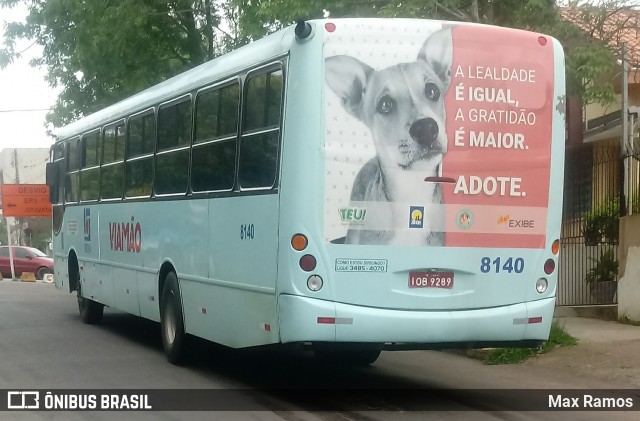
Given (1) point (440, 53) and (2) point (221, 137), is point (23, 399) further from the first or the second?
(1) point (440, 53)

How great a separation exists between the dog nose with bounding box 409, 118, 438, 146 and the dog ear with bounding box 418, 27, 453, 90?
0.38 metres

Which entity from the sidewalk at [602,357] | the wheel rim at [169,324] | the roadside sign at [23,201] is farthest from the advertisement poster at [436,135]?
the roadside sign at [23,201]

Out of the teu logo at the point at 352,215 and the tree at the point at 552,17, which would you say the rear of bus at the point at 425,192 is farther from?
the tree at the point at 552,17

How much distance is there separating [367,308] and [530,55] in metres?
2.76

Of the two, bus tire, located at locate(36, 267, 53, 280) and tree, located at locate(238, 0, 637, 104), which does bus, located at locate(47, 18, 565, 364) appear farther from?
bus tire, located at locate(36, 267, 53, 280)

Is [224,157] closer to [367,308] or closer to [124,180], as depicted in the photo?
[367,308]

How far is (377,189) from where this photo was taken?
9.09 m

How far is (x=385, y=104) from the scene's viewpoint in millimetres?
9172

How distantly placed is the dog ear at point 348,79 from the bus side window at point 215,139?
5.44 ft

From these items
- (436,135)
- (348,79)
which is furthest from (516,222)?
(348,79)

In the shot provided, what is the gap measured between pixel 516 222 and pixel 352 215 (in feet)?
5.21

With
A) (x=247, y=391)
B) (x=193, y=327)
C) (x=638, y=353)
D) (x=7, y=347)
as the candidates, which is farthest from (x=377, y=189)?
(x=7, y=347)

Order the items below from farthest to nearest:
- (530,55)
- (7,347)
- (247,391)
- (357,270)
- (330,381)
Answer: (7,347) < (330,381) < (247,391) < (530,55) < (357,270)

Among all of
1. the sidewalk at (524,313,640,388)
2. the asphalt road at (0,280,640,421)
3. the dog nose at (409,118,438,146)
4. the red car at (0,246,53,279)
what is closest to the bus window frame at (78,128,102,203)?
the asphalt road at (0,280,640,421)
